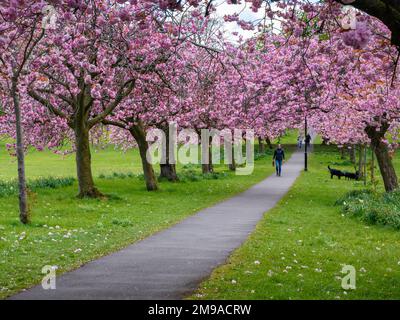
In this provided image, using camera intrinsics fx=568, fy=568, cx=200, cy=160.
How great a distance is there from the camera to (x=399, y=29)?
6695 millimetres

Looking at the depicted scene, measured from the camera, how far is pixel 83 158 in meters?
21.1

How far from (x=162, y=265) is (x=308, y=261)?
8.57ft

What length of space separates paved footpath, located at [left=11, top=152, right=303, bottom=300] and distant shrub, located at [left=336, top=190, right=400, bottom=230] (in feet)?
10.6

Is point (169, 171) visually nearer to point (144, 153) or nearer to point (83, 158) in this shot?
point (144, 153)

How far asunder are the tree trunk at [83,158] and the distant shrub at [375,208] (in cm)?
905

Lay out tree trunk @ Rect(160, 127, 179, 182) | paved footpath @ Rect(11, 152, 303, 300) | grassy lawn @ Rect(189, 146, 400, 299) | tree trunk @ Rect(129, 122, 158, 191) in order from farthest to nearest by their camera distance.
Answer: tree trunk @ Rect(160, 127, 179, 182)
tree trunk @ Rect(129, 122, 158, 191)
grassy lawn @ Rect(189, 146, 400, 299)
paved footpath @ Rect(11, 152, 303, 300)

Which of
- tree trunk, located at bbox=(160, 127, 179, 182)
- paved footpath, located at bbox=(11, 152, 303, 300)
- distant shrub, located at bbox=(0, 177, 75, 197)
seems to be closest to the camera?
paved footpath, located at bbox=(11, 152, 303, 300)

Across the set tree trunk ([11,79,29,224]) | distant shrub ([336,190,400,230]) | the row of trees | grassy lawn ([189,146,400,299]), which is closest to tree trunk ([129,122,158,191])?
the row of trees

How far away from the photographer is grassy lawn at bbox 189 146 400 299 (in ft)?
25.0

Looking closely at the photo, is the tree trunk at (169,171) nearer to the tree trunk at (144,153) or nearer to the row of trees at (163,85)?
the row of trees at (163,85)

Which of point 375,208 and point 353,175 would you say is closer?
point 375,208

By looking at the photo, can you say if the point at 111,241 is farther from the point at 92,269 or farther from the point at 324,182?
the point at 324,182

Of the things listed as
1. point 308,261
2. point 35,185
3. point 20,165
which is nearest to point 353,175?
point 35,185

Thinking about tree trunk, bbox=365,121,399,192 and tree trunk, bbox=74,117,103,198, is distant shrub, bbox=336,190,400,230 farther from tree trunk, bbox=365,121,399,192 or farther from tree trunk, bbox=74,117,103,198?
tree trunk, bbox=74,117,103,198
